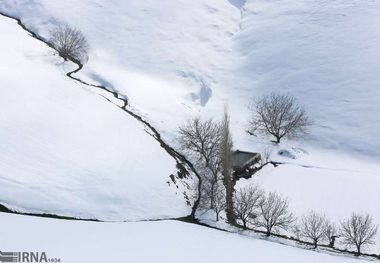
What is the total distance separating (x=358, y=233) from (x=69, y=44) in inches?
1685

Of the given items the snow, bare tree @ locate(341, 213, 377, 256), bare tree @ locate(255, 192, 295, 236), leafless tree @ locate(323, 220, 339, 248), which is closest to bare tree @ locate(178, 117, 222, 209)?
bare tree @ locate(255, 192, 295, 236)

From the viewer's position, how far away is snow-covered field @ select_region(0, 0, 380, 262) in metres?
39.6

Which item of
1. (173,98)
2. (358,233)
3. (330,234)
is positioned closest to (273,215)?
(330,234)

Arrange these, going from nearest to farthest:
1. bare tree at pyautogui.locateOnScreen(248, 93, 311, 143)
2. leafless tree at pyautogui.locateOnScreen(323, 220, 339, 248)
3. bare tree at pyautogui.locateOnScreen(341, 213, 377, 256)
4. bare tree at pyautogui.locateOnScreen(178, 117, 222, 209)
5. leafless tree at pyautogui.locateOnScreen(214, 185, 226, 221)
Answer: bare tree at pyautogui.locateOnScreen(341, 213, 377, 256) → leafless tree at pyautogui.locateOnScreen(323, 220, 339, 248) → leafless tree at pyautogui.locateOnScreen(214, 185, 226, 221) → bare tree at pyautogui.locateOnScreen(178, 117, 222, 209) → bare tree at pyautogui.locateOnScreen(248, 93, 311, 143)

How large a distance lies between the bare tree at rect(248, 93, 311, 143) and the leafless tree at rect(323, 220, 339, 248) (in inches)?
728


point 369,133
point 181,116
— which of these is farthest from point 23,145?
point 369,133

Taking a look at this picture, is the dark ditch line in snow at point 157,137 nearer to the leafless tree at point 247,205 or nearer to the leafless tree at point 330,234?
the leafless tree at point 247,205

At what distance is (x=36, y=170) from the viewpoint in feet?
128

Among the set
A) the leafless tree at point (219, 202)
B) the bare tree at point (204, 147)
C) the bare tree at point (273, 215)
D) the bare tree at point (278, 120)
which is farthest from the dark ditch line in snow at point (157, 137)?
Result: the bare tree at point (278, 120)

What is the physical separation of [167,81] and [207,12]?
2636cm

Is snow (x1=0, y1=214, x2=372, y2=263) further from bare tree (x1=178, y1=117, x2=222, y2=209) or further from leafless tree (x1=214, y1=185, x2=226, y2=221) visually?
bare tree (x1=178, y1=117, x2=222, y2=209)

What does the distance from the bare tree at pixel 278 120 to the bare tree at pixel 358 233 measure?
18992 mm

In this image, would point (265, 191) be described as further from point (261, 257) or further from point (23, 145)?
point (23, 145)

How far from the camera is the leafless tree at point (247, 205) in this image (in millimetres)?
40625
